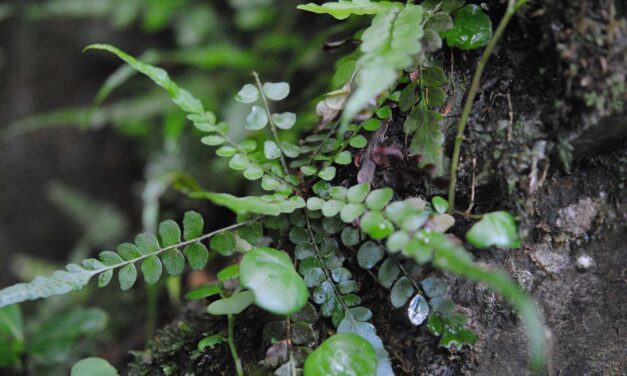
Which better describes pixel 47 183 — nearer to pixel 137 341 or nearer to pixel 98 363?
pixel 137 341

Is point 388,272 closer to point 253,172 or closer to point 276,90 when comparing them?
point 253,172

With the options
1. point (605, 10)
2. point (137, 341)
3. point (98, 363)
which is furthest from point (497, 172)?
point (137, 341)

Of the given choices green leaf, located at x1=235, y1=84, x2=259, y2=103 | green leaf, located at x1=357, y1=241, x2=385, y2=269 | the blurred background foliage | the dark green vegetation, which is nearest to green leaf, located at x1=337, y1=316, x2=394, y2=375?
the dark green vegetation

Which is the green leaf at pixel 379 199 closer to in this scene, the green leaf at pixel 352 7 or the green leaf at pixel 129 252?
the green leaf at pixel 352 7

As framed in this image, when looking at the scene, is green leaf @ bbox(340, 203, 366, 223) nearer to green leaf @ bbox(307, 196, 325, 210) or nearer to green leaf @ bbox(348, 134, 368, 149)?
green leaf @ bbox(307, 196, 325, 210)

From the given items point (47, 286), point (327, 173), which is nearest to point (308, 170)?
→ point (327, 173)

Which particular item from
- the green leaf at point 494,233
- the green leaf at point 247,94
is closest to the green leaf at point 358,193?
the green leaf at point 494,233
